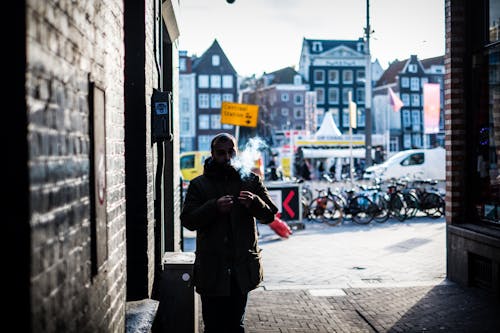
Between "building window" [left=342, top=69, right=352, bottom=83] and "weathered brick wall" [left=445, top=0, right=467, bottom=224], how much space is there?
225 feet

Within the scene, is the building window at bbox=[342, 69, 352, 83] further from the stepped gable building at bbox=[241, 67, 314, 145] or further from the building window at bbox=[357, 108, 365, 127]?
the stepped gable building at bbox=[241, 67, 314, 145]

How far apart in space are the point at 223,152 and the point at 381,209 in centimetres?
1234

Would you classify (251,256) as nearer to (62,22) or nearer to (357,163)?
(62,22)

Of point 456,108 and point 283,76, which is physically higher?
point 283,76

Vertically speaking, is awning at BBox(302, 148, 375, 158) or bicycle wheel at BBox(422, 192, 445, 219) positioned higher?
awning at BBox(302, 148, 375, 158)

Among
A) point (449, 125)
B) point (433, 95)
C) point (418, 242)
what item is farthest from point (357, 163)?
point (449, 125)

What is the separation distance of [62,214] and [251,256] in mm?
2174

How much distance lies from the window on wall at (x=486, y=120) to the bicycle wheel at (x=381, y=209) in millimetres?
7801

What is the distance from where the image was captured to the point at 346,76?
75438 millimetres

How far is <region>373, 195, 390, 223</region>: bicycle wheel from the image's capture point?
15.5 m

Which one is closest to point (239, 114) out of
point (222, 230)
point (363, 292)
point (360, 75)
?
point (363, 292)

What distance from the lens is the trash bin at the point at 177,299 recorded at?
4.90 m

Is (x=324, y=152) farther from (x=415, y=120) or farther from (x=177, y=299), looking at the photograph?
(x=177, y=299)

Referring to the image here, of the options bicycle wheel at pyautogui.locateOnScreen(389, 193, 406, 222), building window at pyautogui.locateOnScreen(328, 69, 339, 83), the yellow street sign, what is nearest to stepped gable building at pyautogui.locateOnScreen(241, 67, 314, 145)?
building window at pyautogui.locateOnScreen(328, 69, 339, 83)
